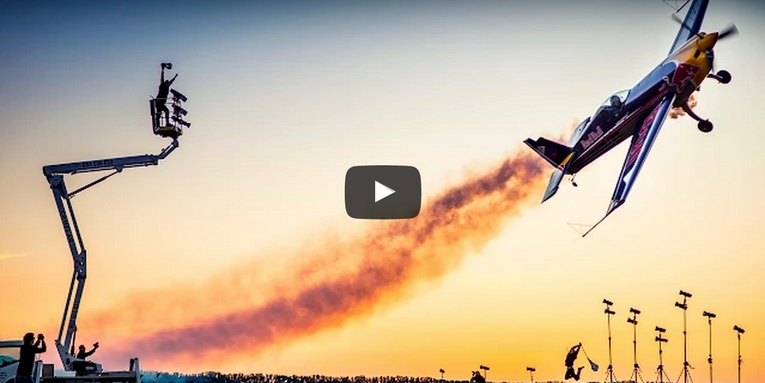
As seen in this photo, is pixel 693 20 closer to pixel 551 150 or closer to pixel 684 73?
pixel 684 73

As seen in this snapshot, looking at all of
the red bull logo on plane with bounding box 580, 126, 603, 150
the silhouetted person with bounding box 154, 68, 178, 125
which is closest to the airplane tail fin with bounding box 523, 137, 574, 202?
the red bull logo on plane with bounding box 580, 126, 603, 150

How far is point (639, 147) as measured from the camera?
7294 centimetres

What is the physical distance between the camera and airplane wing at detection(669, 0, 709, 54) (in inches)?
2987

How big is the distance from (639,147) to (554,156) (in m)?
24.6

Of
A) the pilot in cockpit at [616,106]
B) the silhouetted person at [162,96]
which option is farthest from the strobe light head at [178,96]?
the pilot in cockpit at [616,106]

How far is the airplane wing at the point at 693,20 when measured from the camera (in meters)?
75.9

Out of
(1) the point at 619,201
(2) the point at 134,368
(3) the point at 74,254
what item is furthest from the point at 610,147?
(2) the point at 134,368

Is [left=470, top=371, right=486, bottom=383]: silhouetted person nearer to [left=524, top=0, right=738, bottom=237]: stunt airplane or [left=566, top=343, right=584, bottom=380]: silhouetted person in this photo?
[left=524, top=0, right=738, bottom=237]: stunt airplane

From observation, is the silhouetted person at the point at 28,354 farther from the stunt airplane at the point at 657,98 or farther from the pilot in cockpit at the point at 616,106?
the pilot in cockpit at the point at 616,106

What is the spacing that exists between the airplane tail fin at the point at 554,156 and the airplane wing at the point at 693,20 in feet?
56.8

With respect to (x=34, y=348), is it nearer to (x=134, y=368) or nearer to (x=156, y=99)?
(x=134, y=368)

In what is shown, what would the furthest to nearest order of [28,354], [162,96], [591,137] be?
[591,137], [162,96], [28,354]

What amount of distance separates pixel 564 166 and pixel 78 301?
50.5 meters

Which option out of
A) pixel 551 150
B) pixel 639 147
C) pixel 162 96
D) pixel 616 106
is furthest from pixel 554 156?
pixel 162 96
